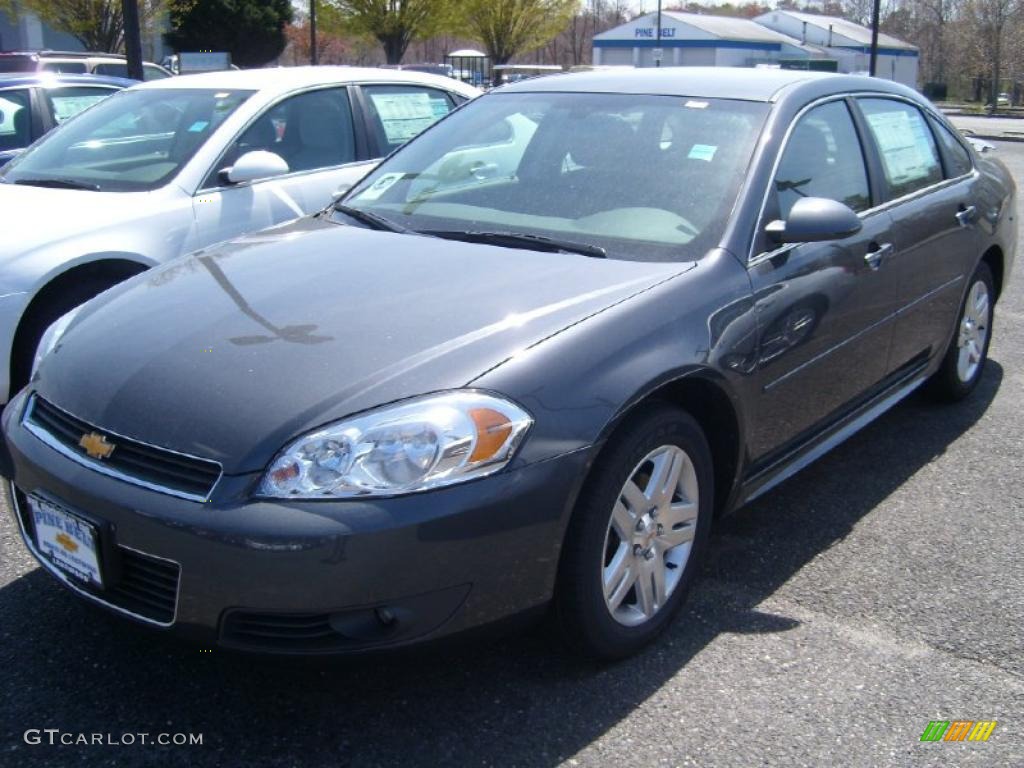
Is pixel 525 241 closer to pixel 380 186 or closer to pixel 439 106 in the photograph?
pixel 380 186

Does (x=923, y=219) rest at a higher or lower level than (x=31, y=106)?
lower

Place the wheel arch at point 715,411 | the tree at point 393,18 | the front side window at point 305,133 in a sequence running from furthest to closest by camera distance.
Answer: the tree at point 393,18 < the front side window at point 305,133 < the wheel arch at point 715,411

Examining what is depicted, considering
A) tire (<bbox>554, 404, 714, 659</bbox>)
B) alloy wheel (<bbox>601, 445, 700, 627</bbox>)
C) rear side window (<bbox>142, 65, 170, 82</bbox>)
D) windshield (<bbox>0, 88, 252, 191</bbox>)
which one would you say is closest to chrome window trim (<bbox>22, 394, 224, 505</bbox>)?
tire (<bbox>554, 404, 714, 659</bbox>)

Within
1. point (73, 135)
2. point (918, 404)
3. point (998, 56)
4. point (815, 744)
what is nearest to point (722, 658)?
point (815, 744)

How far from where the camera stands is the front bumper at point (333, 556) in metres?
2.33

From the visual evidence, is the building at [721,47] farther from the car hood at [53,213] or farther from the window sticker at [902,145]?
the car hood at [53,213]

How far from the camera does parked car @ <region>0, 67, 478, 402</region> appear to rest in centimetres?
464

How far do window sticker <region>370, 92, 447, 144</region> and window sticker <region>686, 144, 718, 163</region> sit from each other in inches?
115

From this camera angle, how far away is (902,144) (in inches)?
174

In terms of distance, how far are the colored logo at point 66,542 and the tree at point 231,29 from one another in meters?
37.7

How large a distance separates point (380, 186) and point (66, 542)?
194 centimetres

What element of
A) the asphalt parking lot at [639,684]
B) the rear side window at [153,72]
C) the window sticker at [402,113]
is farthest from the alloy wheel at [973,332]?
the rear side window at [153,72]

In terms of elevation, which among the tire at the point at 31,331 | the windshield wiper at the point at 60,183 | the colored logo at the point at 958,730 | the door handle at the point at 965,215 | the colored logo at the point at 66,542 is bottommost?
the colored logo at the point at 958,730

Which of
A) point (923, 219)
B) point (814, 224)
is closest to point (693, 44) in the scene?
point (923, 219)
